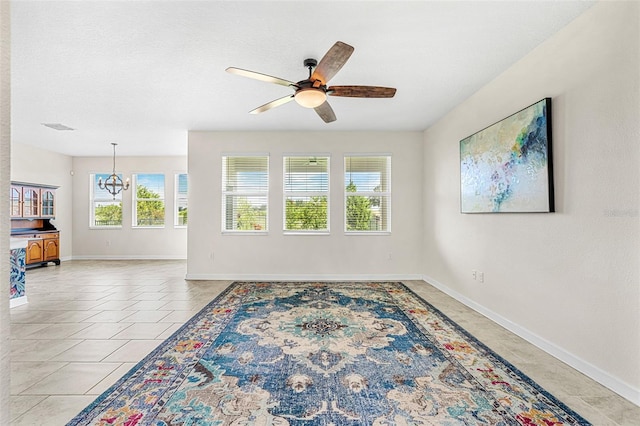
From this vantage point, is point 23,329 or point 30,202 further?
point 30,202

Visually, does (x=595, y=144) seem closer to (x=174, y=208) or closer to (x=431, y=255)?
(x=431, y=255)

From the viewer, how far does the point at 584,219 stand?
232cm

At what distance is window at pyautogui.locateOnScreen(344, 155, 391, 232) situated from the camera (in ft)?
18.1

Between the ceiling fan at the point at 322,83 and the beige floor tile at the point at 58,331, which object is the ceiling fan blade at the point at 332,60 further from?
the beige floor tile at the point at 58,331

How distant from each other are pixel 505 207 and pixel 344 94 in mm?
1997

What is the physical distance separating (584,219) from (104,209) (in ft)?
31.3

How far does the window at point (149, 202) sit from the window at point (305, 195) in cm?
438

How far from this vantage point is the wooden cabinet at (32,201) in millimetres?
6178

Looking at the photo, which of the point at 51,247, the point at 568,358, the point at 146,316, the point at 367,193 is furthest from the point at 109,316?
the point at 51,247

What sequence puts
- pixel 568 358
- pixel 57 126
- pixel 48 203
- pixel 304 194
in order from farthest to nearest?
pixel 48 203
pixel 304 194
pixel 57 126
pixel 568 358

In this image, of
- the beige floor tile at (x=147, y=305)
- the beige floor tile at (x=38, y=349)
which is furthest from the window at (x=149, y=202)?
the beige floor tile at (x=38, y=349)

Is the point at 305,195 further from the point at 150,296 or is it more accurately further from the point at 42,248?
the point at 42,248

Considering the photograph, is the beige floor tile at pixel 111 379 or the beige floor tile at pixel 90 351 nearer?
the beige floor tile at pixel 111 379

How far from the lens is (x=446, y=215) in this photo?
460cm
